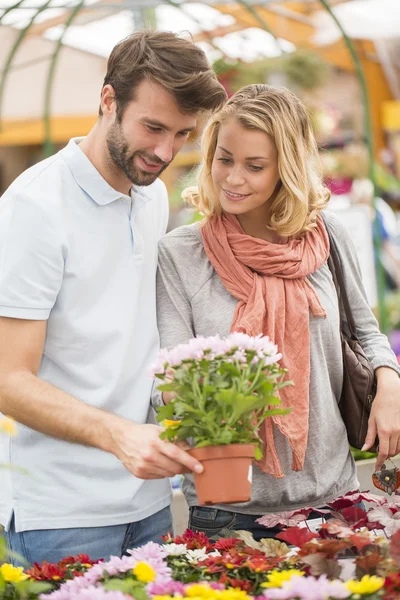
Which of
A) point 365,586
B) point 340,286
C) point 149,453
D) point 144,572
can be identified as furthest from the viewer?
point 340,286

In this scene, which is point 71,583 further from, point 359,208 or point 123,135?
point 359,208

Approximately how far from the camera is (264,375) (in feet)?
5.32

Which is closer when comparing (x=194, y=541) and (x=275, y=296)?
(x=194, y=541)

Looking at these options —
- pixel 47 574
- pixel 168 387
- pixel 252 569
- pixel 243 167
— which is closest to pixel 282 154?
pixel 243 167

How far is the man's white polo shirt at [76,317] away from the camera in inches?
73.8

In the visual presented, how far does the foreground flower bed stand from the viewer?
1444 millimetres

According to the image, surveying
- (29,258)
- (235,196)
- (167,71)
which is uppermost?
(167,71)

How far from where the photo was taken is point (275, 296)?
2.06 metres

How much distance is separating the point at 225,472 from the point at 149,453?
0.15 meters

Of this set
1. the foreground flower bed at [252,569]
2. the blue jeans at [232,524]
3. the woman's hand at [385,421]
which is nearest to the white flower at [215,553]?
the foreground flower bed at [252,569]

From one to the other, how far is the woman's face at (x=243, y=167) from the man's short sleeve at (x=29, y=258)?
419mm

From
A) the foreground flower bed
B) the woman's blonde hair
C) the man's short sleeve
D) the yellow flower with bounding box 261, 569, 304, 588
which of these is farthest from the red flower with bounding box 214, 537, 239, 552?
the woman's blonde hair

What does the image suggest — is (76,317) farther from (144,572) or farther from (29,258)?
(144,572)

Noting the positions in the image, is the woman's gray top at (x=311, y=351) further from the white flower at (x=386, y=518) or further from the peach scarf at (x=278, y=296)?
the white flower at (x=386, y=518)
